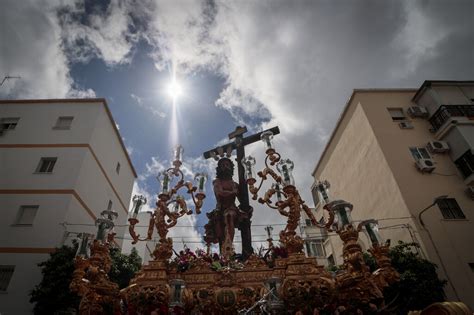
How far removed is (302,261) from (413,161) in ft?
41.1

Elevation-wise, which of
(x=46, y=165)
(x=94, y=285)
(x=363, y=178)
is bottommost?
(x=94, y=285)

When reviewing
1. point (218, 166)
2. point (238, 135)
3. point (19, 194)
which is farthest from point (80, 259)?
point (19, 194)

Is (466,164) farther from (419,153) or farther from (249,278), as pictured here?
(249,278)

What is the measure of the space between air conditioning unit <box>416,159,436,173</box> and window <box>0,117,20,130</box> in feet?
74.2

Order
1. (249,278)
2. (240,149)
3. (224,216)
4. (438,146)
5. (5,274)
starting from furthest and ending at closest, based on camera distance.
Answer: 1. (438,146)
2. (5,274)
3. (240,149)
4. (224,216)
5. (249,278)

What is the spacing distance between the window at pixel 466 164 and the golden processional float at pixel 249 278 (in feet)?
41.9

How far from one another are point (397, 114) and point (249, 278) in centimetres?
1608

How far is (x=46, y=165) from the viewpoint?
14453 millimetres

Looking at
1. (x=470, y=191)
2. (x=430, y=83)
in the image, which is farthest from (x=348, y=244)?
(x=430, y=83)

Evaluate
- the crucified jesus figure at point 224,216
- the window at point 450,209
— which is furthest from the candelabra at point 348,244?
the window at point 450,209

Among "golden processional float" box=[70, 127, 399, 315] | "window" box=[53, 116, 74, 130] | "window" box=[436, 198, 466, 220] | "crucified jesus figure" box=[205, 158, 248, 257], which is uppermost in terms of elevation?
"window" box=[53, 116, 74, 130]

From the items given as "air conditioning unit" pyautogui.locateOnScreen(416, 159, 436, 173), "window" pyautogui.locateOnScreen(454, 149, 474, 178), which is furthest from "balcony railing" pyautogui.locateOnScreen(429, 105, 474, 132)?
"air conditioning unit" pyautogui.locateOnScreen(416, 159, 436, 173)

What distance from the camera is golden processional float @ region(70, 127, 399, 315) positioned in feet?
13.7

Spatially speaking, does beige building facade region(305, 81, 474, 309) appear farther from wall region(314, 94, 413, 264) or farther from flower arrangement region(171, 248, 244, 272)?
flower arrangement region(171, 248, 244, 272)
